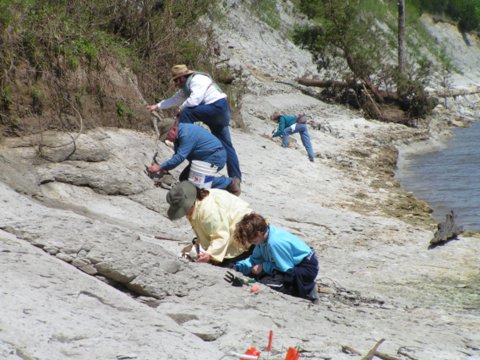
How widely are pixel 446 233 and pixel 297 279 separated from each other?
185 inches

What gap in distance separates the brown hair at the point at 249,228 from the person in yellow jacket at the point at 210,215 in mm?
136

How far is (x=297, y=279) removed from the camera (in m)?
6.41

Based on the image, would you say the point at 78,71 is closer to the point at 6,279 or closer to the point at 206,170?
the point at 206,170

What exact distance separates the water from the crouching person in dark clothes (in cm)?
619

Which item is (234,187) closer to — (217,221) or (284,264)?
(217,221)

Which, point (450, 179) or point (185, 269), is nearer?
point (185, 269)

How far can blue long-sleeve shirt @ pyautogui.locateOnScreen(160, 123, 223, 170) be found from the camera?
7762 mm

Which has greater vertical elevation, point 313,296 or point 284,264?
point 284,264

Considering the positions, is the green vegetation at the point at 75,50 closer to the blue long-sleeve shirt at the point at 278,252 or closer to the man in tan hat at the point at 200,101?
the man in tan hat at the point at 200,101

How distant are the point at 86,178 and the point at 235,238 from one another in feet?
11.3

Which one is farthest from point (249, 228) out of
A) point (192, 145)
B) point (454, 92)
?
point (454, 92)

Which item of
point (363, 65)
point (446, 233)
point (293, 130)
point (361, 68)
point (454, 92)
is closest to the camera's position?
point (446, 233)

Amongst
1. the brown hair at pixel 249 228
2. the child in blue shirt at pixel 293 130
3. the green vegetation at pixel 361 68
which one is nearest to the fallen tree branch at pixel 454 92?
the green vegetation at pixel 361 68

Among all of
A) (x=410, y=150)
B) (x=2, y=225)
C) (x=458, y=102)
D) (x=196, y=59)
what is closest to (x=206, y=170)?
(x=2, y=225)
